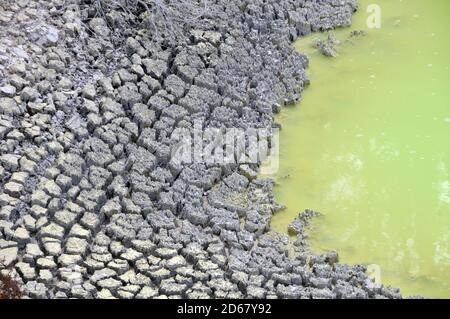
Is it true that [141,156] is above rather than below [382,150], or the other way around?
above

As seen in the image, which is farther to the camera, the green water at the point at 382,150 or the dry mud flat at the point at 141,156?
the green water at the point at 382,150

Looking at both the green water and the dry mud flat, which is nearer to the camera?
the dry mud flat

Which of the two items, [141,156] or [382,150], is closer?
[141,156]

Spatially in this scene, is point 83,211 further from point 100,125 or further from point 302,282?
point 302,282

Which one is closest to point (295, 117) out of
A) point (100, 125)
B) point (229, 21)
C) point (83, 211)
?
point (229, 21)
